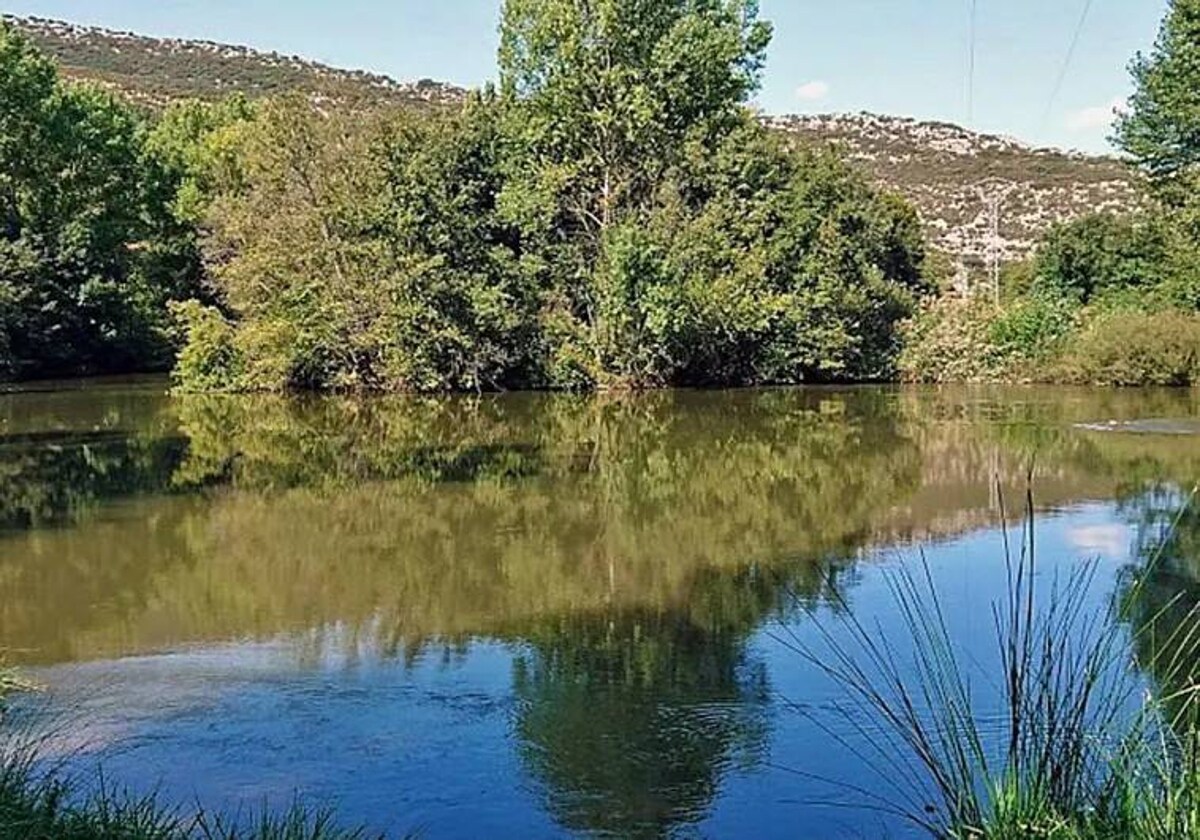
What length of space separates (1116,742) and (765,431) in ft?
42.3

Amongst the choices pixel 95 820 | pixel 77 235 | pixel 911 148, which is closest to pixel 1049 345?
pixel 77 235

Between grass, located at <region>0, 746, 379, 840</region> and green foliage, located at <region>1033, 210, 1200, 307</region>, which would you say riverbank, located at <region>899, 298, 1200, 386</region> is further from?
grass, located at <region>0, 746, 379, 840</region>

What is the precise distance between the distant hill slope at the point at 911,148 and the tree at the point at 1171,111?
193cm

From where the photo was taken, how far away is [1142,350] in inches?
899

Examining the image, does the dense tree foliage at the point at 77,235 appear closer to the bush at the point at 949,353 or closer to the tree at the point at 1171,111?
the bush at the point at 949,353

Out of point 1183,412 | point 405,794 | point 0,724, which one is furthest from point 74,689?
point 1183,412

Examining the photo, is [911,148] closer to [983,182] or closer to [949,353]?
[983,182]

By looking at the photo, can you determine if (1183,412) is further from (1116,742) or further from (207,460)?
(1116,742)

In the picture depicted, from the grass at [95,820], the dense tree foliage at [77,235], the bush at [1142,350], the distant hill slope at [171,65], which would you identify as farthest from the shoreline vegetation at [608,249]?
the distant hill slope at [171,65]

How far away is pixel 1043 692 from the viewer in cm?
284

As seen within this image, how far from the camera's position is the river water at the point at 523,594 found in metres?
4.88

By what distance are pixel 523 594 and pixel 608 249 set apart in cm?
1512

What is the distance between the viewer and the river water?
4879mm

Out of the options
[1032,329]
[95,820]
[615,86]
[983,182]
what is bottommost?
[95,820]
